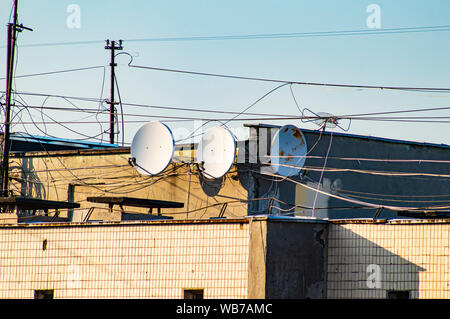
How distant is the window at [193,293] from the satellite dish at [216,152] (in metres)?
7.78

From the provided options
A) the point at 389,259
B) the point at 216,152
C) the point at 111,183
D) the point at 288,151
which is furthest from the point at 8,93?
the point at 389,259

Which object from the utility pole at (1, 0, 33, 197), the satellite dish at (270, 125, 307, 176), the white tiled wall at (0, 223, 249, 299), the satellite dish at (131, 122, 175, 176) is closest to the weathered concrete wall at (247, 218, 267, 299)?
the white tiled wall at (0, 223, 249, 299)

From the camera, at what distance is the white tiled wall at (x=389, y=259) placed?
15125mm

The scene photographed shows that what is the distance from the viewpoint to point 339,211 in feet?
88.1

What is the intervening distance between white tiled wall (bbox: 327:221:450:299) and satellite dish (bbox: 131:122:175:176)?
9.57m

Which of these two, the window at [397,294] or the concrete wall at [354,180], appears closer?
the window at [397,294]

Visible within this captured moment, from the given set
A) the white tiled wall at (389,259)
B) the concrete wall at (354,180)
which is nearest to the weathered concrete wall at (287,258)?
the white tiled wall at (389,259)

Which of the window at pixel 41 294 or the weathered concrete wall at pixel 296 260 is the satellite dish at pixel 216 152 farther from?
the weathered concrete wall at pixel 296 260

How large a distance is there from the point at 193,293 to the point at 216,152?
8.41 m

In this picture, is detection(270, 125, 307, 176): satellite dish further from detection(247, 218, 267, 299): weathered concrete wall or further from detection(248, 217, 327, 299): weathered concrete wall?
detection(247, 218, 267, 299): weathered concrete wall
